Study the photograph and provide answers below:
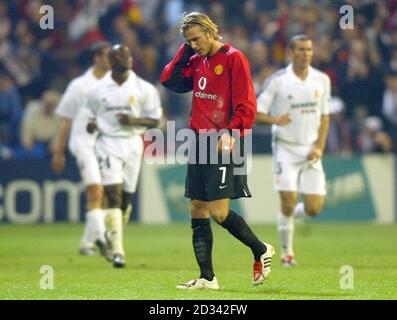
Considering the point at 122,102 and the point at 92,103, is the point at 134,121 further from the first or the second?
the point at 92,103

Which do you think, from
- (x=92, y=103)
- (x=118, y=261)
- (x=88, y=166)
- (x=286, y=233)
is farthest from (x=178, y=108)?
(x=118, y=261)

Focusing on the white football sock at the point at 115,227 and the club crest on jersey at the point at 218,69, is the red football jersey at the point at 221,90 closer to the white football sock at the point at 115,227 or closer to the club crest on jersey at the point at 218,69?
the club crest on jersey at the point at 218,69

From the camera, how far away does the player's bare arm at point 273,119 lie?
43.5 ft

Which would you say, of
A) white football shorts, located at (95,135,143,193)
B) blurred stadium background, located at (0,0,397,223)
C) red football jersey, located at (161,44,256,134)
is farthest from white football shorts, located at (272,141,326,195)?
blurred stadium background, located at (0,0,397,223)

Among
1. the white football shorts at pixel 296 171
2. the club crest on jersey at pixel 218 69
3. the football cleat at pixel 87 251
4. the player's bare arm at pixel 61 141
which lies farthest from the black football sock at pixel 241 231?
the player's bare arm at pixel 61 141

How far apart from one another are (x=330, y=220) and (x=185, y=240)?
4.01 m

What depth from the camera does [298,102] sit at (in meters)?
13.6

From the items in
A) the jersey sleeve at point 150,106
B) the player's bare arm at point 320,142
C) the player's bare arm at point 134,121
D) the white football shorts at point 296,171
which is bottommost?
the white football shorts at point 296,171

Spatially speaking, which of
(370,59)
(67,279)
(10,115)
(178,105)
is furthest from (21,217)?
(67,279)

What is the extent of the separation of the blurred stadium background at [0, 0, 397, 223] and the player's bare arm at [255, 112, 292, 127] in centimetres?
677

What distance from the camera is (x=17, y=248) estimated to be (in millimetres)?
15617

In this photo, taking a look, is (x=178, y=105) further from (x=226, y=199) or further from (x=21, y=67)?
(x=226, y=199)

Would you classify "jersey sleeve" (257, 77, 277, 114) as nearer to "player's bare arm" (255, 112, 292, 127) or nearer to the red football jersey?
"player's bare arm" (255, 112, 292, 127)

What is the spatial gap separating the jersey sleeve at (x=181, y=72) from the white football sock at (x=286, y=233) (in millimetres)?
3238
